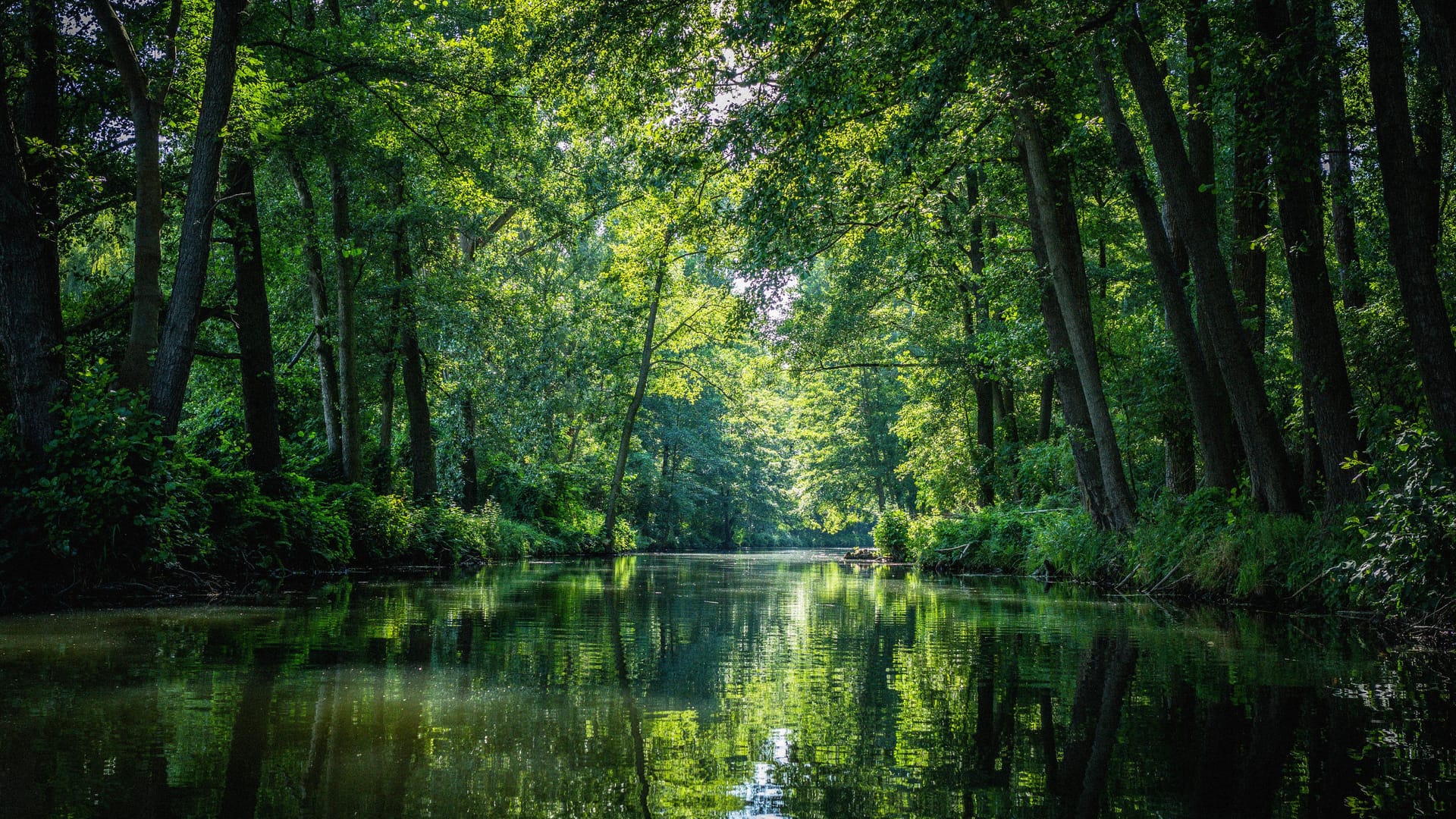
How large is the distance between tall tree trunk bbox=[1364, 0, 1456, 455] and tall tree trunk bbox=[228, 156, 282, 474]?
13.3 metres

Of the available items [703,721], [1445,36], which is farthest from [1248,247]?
[703,721]

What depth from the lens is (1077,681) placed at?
4504mm

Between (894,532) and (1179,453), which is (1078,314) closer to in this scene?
(1179,453)

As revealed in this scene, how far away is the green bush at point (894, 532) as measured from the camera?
27125 mm

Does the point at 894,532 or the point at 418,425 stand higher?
the point at 418,425

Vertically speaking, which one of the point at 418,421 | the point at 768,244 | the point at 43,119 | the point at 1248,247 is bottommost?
the point at 418,421

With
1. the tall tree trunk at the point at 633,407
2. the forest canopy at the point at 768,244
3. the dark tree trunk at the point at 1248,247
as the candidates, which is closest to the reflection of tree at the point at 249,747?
the forest canopy at the point at 768,244

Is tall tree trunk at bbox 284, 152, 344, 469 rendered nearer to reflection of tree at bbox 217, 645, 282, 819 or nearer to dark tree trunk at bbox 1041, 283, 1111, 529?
dark tree trunk at bbox 1041, 283, 1111, 529

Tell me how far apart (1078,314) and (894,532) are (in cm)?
1537

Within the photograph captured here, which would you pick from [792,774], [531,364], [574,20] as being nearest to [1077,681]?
[792,774]

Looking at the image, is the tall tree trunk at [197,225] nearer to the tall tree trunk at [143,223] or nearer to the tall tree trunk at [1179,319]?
the tall tree trunk at [143,223]

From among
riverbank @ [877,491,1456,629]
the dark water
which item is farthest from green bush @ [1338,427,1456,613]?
the dark water

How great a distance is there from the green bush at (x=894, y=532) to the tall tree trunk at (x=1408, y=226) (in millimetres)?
19963

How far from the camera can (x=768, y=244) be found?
12391 millimetres
